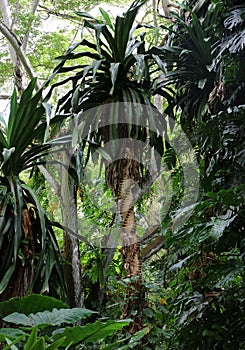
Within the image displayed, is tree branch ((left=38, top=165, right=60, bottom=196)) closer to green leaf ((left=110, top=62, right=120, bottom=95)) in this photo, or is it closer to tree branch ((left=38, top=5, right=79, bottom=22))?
green leaf ((left=110, top=62, right=120, bottom=95))

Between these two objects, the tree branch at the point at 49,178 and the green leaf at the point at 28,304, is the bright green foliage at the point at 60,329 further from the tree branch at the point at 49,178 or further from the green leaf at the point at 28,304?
the tree branch at the point at 49,178

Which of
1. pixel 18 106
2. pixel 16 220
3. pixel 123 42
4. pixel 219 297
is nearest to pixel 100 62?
pixel 123 42

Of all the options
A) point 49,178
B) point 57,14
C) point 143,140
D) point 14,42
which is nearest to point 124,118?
point 143,140

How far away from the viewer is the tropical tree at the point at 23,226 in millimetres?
2209

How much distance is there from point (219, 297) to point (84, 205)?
1915 mm

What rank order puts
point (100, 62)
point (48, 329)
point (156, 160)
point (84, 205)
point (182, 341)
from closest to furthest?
point (48, 329), point (182, 341), point (100, 62), point (156, 160), point (84, 205)

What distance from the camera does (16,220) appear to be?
7.17ft

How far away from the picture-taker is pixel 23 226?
230 centimetres

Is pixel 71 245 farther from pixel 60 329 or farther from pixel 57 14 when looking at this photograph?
pixel 57 14

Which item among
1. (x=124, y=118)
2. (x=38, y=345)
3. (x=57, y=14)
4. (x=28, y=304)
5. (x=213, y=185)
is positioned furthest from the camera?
(x=57, y=14)

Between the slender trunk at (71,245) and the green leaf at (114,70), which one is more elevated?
the green leaf at (114,70)

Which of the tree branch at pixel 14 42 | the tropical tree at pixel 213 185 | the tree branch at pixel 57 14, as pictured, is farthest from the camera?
the tree branch at pixel 57 14

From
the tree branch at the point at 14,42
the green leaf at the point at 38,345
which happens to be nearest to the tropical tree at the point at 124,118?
the green leaf at the point at 38,345

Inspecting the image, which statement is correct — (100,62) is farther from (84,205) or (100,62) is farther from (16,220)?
(84,205)
